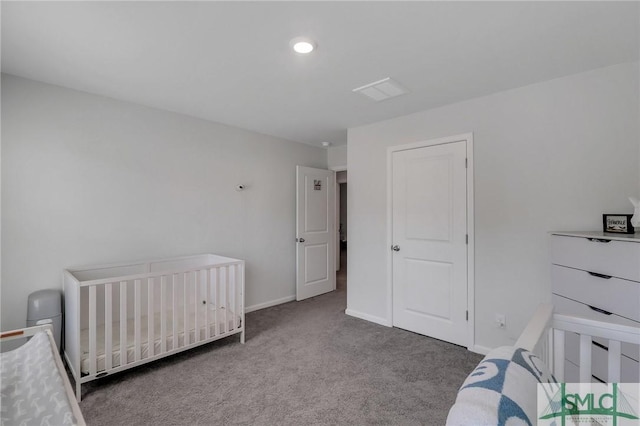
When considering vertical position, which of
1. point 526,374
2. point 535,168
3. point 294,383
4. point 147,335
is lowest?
point 294,383

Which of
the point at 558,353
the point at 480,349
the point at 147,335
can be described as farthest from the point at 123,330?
the point at 480,349

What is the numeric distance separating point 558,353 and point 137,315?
261 centimetres

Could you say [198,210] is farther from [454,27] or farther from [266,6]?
[454,27]

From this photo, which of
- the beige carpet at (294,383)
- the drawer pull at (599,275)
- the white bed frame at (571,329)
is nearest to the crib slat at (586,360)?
the white bed frame at (571,329)

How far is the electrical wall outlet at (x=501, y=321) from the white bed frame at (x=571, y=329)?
131cm

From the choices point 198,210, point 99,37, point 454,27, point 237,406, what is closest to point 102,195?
point 198,210

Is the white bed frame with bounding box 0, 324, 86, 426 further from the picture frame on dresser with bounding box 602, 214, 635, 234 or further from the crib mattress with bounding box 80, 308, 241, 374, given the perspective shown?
the picture frame on dresser with bounding box 602, 214, 635, 234

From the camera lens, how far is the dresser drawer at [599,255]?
1.52 meters

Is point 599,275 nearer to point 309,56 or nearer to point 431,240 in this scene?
point 431,240

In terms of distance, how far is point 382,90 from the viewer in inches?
97.7

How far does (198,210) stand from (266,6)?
2.36 m

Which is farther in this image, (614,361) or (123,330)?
(123,330)

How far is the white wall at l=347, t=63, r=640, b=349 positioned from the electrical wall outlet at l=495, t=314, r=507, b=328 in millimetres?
32

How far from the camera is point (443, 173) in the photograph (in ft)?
9.49
